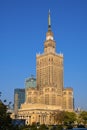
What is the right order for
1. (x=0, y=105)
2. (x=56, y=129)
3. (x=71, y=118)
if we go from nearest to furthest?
(x=0, y=105) < (x=56, y=129) < (x=71, y=118)

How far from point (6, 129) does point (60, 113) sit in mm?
132630

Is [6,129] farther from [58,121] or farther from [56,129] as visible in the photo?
[58,121]

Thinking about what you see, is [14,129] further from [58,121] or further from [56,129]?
[58,121]

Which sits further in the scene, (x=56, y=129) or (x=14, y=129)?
(x=56, y=129)

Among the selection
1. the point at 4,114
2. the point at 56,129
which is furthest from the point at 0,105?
the point at 56,129

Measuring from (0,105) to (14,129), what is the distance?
761 centimetres

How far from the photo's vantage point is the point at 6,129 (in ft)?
228

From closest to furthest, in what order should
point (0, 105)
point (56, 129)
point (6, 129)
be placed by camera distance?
point (6, 129), point (0, 105), point (56, 129)

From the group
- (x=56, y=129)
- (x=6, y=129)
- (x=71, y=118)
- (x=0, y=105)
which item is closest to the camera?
(x=6, y=129)

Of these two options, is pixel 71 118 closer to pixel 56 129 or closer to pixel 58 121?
pixel 58 121

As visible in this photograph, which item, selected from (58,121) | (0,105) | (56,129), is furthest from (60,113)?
(0,105)

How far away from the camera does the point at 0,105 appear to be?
245 ft

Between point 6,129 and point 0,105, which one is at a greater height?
point 0,105

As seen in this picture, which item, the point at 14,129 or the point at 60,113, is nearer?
the point at 14,129
